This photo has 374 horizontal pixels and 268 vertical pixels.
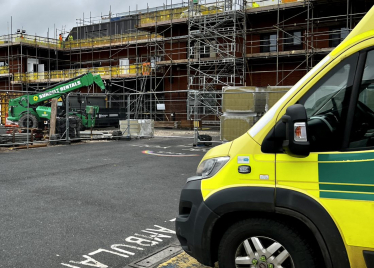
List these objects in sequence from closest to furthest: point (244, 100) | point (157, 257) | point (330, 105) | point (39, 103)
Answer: point (330, 105) < point (157, 257) < point (244, 100) < point (39, 103)

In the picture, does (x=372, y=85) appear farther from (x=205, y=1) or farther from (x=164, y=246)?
(x=205, y=1)

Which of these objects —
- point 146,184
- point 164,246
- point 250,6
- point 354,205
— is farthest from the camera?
point 250,6

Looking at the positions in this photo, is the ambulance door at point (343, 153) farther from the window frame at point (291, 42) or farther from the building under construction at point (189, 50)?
the window frame at point (291, 42)

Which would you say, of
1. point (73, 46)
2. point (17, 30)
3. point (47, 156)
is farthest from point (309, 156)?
point (17, 30)

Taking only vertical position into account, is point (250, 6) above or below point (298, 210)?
above

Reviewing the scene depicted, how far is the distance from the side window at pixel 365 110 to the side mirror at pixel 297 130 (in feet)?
1.13

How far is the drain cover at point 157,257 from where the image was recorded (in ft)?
13.2

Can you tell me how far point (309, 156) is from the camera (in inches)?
112

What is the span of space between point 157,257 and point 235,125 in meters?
10.2

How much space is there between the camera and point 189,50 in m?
28.7

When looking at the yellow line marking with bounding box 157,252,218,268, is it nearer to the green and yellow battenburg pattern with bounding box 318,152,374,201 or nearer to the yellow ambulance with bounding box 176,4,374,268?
the yellow ambulance with bounding box 176,4,374,268

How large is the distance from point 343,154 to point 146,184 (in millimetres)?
5821

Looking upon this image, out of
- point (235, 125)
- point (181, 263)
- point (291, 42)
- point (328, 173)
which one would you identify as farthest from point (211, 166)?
point (291, 42)

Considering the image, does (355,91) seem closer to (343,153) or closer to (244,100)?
(343,153)
